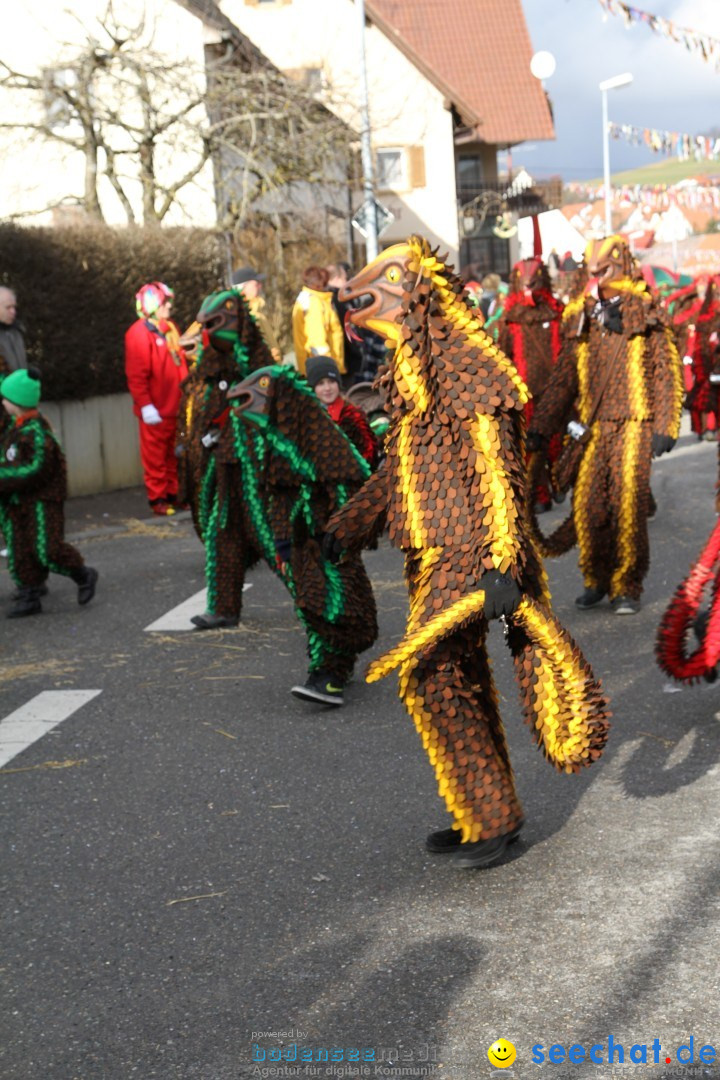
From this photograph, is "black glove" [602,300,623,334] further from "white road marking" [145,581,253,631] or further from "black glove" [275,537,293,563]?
"white road marking" [145,581,253,631]

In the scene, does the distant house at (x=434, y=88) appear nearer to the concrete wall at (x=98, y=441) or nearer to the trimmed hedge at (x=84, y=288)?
the trimmed hedge at (x=84, y=288)

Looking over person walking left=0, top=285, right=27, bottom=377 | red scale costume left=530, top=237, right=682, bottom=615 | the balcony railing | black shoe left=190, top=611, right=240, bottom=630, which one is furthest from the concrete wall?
the balcony railing

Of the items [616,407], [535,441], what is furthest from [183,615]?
[616,407]

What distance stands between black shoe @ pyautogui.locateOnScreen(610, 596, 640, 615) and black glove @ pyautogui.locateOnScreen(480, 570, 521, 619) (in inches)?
157

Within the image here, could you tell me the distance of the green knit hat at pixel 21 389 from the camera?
8.99 meters

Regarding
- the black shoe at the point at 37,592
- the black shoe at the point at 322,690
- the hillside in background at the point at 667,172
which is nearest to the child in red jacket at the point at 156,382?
the black shoe at the point at 37,592

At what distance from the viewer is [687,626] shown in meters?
5.97

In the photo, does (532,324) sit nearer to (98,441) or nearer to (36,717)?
(98,441)

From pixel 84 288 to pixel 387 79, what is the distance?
2704 cm

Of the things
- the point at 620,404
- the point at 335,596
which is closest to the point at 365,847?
the point at 335,596

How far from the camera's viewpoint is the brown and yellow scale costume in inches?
181

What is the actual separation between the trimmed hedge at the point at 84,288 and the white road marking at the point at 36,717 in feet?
24.5

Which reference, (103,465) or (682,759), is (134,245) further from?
(682,759)

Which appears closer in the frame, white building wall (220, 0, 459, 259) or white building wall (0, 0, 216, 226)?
white building wall (0, 0, 216, 226)
